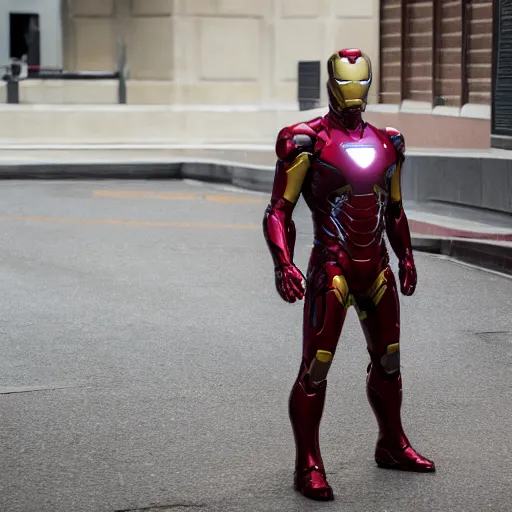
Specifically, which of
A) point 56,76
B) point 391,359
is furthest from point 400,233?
point 56,76

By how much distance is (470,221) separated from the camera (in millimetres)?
15633

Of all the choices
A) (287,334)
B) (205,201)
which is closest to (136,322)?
(287,334)

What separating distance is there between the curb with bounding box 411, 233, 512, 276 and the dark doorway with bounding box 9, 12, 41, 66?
641 inches

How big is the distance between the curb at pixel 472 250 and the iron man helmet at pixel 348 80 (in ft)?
23.5

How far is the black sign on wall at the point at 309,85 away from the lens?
27.3 m

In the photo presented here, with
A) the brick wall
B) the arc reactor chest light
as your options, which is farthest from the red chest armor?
the brick wall

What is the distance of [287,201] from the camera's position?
5652 millimetres

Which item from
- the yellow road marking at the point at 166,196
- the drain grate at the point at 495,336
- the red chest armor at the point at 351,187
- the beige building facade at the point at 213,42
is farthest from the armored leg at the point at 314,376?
the beige building facade at the point at 213,42

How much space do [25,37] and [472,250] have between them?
1928 centimetres

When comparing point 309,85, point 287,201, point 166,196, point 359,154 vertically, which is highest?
point 359,154

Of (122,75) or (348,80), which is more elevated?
(348,80)

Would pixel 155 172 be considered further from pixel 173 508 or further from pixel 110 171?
pixel 173 508

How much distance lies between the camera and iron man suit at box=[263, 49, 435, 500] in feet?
18.4

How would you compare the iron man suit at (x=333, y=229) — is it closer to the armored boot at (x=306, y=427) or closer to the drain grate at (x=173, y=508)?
the armored boot at (x=306, y=427)
